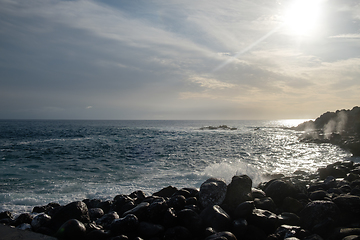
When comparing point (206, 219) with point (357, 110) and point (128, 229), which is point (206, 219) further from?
point (357, 110)

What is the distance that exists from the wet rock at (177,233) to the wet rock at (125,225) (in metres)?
0.70

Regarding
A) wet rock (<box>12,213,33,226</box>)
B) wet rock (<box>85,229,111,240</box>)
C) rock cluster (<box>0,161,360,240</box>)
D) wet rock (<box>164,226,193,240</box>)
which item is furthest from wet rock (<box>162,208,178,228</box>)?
wet rock (<box>12,213,33,226</box>)

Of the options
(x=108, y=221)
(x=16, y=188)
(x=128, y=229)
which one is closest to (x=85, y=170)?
(x=16, y=188)

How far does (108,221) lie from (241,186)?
3.48 metres

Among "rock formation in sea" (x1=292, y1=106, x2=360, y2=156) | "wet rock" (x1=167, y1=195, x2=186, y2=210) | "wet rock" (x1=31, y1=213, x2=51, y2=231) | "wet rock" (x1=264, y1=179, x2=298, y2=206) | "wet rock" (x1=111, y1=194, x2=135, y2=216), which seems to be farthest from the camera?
"rock formation in sea" (x1=292, y1=106, x2=360, y2=156)

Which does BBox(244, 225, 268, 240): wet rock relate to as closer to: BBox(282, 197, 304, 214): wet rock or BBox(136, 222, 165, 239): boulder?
BBox(282, 197, 304, 214): wet rock

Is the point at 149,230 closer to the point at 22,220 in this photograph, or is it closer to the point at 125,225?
the point at 125,225

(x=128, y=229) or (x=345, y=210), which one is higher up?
(x=345, y=210)

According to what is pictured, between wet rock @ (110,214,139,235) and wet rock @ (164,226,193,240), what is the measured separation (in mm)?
698

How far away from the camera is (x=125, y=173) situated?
1251 cm

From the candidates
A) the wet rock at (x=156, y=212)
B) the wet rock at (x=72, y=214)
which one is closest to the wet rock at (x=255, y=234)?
the wet rock at (x=156, y=212)

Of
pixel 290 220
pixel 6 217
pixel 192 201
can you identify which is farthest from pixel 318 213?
pixel 6 217

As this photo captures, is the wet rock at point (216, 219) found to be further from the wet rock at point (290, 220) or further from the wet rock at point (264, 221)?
the wet rock at point (290, 220)

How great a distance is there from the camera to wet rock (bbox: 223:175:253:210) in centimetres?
547
